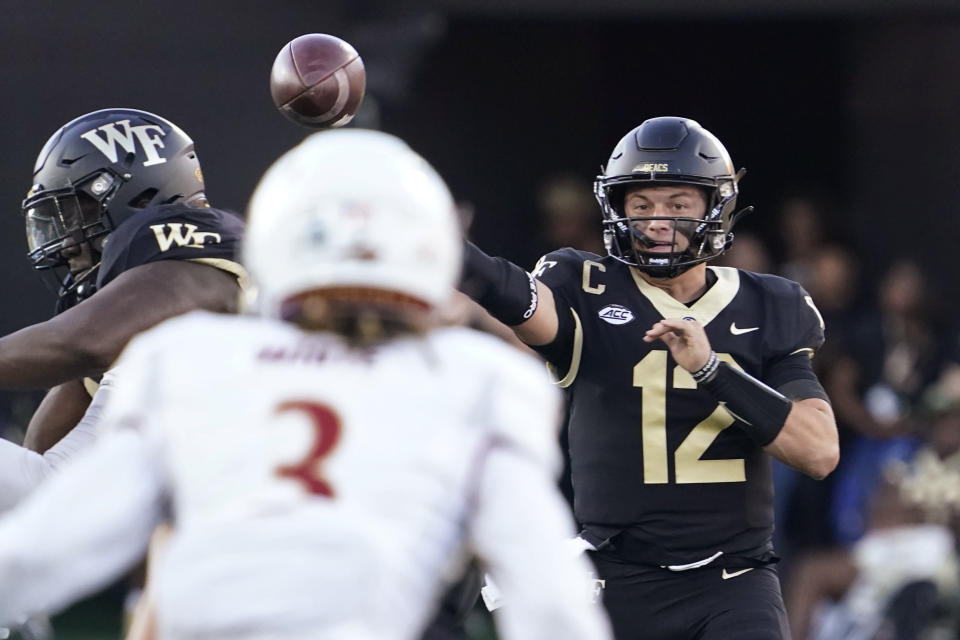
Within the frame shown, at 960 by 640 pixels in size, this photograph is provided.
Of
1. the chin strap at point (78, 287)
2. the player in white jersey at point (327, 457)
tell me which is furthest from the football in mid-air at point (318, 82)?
the player in white jersey at point (327, 457)

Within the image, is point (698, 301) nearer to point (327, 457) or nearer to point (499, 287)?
point (499, 287)

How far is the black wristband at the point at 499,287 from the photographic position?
426cm

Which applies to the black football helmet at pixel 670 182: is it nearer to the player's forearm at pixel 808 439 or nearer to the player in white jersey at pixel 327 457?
the player's forearm at pixel 808 439

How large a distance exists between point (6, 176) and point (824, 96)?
20.7 feet

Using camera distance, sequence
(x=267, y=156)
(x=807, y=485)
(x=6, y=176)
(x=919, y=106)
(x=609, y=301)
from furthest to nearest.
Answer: (x=919, y=106), (x=267, y=156), (x=6, y=176), (x=807, y=485), (x=609, y=301)

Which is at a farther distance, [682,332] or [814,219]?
[814,219]

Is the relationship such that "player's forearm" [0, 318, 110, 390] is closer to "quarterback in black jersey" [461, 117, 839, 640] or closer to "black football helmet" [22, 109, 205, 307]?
"black football helmet" [22, 109, 205, 307]

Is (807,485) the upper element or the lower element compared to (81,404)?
lower

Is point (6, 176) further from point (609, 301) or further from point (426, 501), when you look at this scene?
point (426, 501)

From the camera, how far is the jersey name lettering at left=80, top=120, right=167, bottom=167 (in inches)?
171

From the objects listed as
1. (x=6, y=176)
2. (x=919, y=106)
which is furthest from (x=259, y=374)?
(x=919, y=106)

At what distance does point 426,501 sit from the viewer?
2064 mm

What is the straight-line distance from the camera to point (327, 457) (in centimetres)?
205

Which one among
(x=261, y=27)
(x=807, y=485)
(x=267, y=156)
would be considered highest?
(x=261, y=27)
